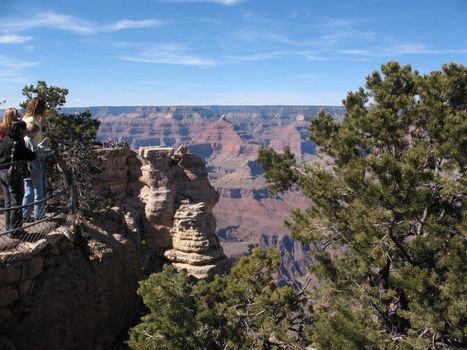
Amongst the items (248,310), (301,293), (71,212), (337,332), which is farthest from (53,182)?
(337,332)

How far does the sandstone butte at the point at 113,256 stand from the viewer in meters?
9.62

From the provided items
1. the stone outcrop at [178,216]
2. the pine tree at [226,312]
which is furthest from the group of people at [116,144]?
the pine tree at [226,312]

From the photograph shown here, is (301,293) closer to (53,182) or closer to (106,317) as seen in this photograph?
(106,317)

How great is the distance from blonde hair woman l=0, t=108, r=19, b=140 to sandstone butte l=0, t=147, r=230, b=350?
254 centimetres

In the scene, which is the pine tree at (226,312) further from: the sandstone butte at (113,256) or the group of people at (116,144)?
the group of people at (116,144)

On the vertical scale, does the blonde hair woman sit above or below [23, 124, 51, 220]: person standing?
above

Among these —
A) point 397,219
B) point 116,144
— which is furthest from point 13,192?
point 116,144

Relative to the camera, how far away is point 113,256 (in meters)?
12.7

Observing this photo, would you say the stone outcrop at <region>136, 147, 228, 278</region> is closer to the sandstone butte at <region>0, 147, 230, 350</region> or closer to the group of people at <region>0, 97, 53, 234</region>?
the sandstone butte at <region>0, 147, 230, 350</region>

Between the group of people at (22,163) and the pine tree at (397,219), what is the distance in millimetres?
6757

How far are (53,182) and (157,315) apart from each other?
5850 mm

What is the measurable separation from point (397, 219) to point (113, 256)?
25.7ft

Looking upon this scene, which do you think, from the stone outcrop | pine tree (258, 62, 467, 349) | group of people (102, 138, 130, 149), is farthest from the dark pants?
group of people (102, 138, 130, 149)

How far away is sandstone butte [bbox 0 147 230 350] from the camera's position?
9.62 m
